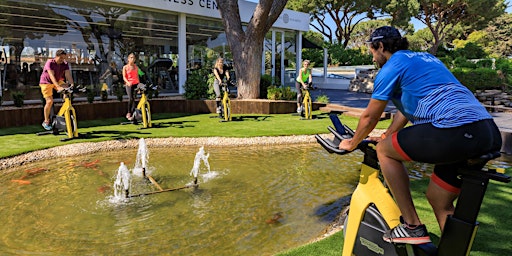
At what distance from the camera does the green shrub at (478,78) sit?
58.3ft

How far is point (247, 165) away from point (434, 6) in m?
36.4

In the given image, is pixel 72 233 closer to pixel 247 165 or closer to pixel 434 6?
pixel 247 165

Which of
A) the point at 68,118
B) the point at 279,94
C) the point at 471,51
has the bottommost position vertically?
the point at 68,118

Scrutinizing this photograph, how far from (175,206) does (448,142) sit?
3451 millimetres

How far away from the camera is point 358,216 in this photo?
107 inches

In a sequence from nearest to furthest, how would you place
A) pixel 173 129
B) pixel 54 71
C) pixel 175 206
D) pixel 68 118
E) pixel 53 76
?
pixel 175 206 < pixel 53 76 < pixel 54 71 < pixel 68 118 < pixel 173 129

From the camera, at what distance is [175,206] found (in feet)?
16.3

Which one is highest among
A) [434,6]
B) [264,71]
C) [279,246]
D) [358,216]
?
[434,6]

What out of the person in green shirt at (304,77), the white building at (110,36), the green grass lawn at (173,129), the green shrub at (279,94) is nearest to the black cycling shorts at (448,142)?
the green grass lawn at (173,129)

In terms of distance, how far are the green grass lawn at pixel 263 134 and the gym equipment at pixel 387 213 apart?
743 mm

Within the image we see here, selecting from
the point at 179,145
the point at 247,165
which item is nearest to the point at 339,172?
the point at 247,165

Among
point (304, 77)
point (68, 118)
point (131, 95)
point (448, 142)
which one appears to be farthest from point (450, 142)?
point (304, 77)

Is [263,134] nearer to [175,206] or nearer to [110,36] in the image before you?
[175,206]

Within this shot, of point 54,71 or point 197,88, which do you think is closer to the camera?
point 54,71
